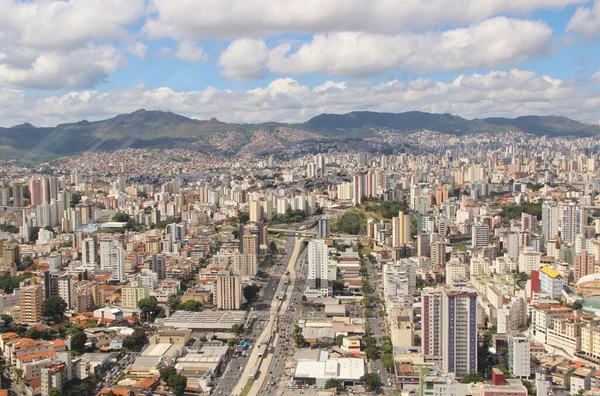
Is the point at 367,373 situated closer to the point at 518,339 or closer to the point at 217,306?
the point at 518,339

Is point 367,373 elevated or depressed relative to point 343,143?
depressed

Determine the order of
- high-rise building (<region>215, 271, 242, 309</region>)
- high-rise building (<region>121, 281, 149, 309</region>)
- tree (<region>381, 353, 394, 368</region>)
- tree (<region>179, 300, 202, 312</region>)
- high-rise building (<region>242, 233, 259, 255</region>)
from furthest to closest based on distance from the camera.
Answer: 1. high-rise building (<region>242, 233, 259, 255</region>)
2. high-rise building (<region>121, 281, 149, 309</region>)
3. high-rise building (<region>215, 271, 242, 309</region>)
4. tree (<region>179, 300, 202, 312</region>)
5. tree (<region>381, 353, 394, 368</region>)

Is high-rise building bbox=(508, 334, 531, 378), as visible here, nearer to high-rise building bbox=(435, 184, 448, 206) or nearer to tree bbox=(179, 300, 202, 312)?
tree bbox=(179, 300, 202, 312)

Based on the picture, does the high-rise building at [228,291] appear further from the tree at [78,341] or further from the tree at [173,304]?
the tree at [78,341]

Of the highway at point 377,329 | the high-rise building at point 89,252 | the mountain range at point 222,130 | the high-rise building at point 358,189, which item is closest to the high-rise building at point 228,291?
the highway at point 377,329

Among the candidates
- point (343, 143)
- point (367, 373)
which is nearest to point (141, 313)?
point (367, 373)

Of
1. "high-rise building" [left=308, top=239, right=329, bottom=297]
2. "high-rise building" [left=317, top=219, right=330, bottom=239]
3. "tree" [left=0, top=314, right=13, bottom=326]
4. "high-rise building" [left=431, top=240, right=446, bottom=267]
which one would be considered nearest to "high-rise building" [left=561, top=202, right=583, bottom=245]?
"high-rise building" [left=431, top=240, right=446, bottom=267]
